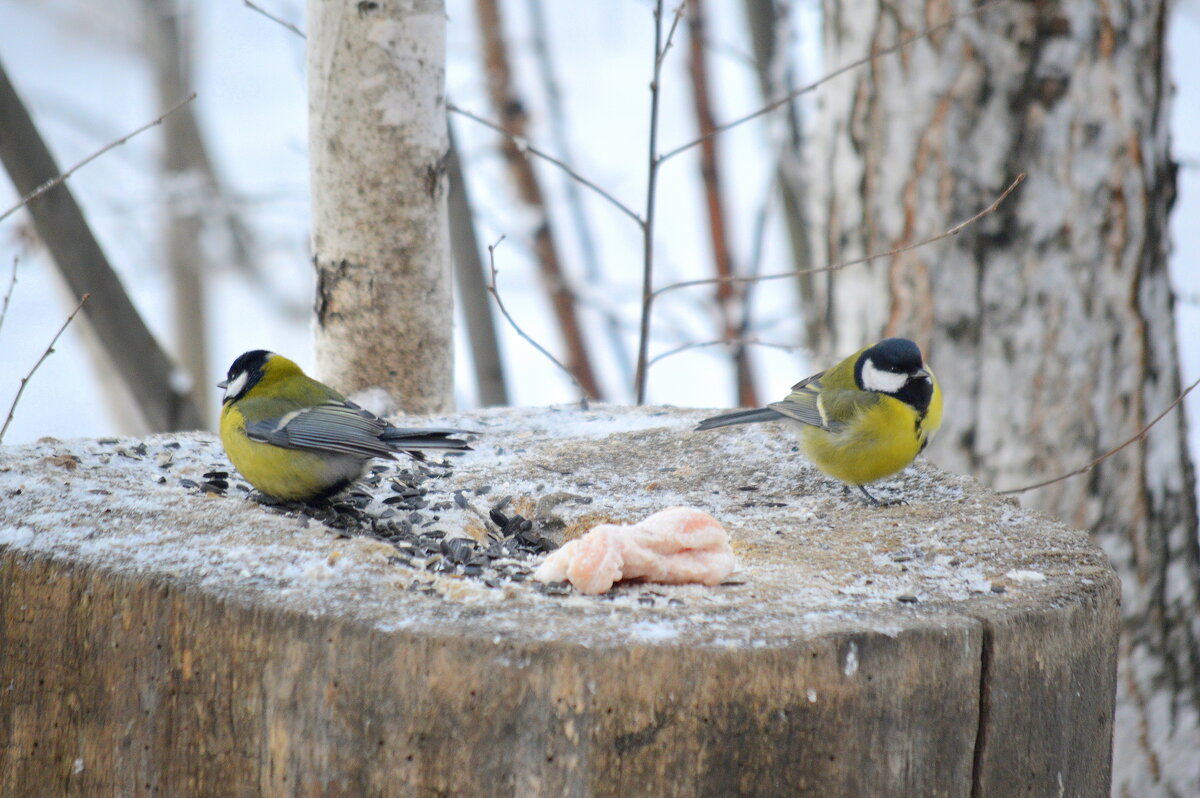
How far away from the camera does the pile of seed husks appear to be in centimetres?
209

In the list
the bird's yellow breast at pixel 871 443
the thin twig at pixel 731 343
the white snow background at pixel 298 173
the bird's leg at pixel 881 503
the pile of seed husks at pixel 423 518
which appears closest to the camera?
the pile of seed husks at pixel 423 518

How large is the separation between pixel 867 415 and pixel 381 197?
1.58 m

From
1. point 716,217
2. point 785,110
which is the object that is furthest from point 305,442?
point 716,217

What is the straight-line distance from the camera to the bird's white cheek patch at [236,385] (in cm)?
278

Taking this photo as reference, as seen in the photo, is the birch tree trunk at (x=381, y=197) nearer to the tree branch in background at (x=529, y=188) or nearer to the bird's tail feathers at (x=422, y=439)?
the bird's tail feathers at (x=422, y=439)

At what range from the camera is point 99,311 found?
377 centimetres

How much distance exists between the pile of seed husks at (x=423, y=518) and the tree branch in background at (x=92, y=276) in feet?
4.49

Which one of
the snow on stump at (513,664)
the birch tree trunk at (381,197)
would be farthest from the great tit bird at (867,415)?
the birch tree trunk at (381,197)

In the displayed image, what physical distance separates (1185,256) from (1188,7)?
301 cm

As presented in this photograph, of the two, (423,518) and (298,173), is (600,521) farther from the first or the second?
(298,173)

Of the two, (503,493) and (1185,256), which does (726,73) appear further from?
(503,493)

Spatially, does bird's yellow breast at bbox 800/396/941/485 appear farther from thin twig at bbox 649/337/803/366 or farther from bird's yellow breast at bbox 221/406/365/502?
bird's yellow breast at bbox 221/406/365/502

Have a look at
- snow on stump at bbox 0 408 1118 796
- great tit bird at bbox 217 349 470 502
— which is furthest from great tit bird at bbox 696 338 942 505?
great tit bird at bbox 217 349 470 502

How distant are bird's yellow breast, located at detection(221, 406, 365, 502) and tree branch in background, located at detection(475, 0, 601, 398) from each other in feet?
11.4
